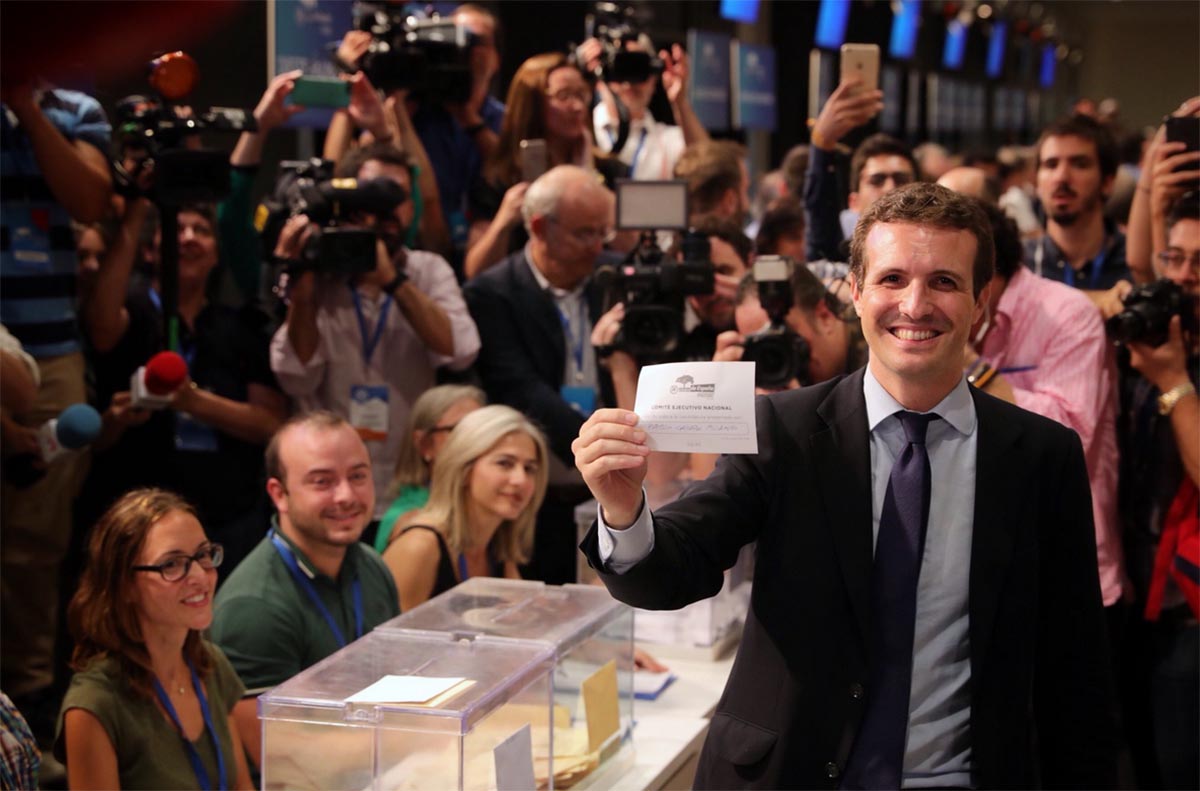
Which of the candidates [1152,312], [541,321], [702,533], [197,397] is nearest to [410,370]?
[541,321]

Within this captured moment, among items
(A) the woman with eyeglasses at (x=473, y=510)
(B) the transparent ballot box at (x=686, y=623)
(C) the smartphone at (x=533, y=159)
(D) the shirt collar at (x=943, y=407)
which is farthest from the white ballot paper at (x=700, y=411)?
(C) the smartphone at (x=533, y=159)

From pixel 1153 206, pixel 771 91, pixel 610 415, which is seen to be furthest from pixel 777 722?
pixel 771 91

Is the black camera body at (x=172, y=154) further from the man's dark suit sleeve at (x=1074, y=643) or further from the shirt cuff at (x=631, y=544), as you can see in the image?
the man's dark suit sleeve at (x=1074, y=643)

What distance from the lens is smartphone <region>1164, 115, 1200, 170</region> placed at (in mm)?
3932

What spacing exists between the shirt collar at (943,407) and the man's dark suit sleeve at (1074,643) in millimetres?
161

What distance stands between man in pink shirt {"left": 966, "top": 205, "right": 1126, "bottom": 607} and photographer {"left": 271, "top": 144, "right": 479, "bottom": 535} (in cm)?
160

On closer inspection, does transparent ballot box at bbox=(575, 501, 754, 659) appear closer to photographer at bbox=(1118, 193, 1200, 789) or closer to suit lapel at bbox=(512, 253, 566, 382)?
suit lapel at bbox=(512, 253, 566, 382)

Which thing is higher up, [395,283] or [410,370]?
[395,283]

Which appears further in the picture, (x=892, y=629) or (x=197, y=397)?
(x=197, y=397)

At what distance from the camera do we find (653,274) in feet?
12.8

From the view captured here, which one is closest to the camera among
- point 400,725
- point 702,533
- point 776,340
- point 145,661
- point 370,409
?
point 702,533

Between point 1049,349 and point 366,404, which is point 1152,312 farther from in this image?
point 366,404

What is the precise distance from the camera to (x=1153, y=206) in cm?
402

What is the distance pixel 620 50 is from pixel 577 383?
4.39 feet
